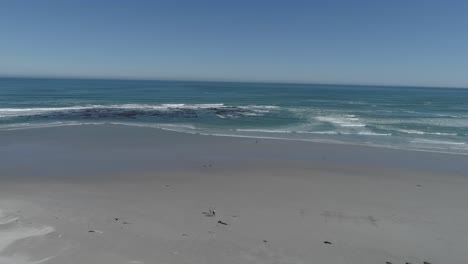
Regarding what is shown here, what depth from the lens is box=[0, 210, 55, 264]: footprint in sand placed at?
6379 millimetres

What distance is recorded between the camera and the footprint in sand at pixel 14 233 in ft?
20.9

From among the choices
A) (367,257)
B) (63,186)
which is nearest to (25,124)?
(63,186)

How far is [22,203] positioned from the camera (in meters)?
9.43

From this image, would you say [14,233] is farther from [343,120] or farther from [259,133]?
[343,120]

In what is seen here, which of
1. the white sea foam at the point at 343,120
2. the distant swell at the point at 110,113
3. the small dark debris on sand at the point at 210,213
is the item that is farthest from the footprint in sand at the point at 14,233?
the white sea foam at the point at 343,120

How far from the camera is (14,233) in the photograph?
24.2 ft

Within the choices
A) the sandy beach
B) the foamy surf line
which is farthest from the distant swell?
the sandy beach

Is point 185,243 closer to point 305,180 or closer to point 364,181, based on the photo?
point 305,180

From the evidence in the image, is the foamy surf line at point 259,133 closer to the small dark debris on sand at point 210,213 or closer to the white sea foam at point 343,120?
the white sea foam at point 343,120

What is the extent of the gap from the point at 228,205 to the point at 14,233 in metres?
4.90

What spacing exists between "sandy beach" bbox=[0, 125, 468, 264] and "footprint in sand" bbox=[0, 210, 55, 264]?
21 mm

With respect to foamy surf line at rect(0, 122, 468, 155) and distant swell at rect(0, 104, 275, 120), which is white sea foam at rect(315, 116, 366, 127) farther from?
distant swell at rect(0, 104, 275, 120)

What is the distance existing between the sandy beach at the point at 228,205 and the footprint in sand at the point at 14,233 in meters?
0.02

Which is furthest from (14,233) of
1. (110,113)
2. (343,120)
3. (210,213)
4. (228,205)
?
(343,120)
